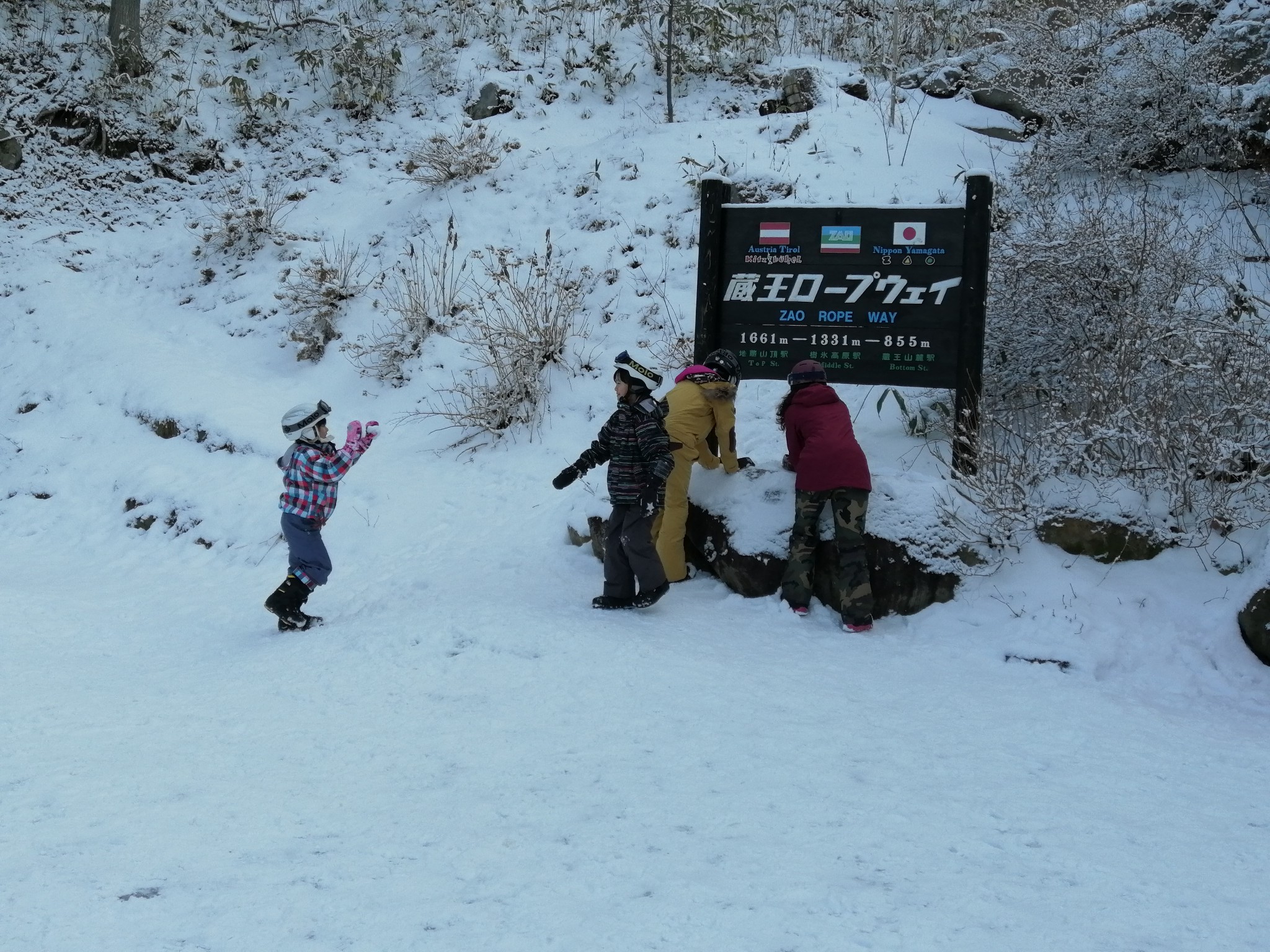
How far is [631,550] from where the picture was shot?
5.79 metres

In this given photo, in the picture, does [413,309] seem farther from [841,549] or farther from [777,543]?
[841,549]

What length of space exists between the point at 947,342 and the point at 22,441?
9107 mm

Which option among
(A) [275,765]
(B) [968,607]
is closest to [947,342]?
(B) [968,607]

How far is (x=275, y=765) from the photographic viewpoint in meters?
3.97

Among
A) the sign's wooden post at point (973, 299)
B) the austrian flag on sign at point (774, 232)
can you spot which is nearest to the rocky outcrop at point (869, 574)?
the sign's wooden post at point (973, 299)

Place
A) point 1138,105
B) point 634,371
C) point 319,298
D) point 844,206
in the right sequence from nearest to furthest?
point 634,371
point 844,206
point 1138,105
point 319,298

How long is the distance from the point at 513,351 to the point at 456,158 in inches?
167

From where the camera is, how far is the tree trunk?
14352 mm

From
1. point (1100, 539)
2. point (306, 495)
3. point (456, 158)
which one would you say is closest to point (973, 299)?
point (1100, 539)

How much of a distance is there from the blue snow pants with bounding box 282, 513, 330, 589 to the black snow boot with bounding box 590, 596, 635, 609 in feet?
5.66

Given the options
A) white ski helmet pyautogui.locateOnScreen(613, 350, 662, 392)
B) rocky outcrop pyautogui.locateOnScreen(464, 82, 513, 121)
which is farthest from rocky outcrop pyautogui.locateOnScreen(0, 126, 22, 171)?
white ski helmet pyautogui.locateOnScreen(613, 350, 662, 392)

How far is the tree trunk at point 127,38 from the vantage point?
14352 mm

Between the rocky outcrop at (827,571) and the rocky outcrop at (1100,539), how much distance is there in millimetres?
635

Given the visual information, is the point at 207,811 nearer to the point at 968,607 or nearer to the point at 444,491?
the point at 968,607
